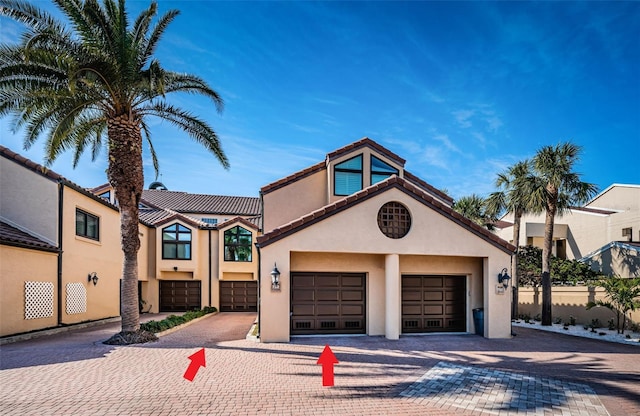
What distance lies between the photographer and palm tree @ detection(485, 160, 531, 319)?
19.5 meters

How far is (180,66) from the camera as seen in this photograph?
1335cm

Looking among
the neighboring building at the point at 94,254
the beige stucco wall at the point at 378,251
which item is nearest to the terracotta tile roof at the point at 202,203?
the neighboring building at the point at 94,254

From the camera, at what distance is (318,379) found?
318 inches

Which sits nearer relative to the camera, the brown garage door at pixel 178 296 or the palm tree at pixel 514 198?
the palm tree at pixel 514 198

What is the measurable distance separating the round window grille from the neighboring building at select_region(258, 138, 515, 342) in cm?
4

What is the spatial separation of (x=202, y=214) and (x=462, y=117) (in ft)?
72.8

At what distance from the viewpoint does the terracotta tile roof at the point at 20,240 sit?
40.8 ft

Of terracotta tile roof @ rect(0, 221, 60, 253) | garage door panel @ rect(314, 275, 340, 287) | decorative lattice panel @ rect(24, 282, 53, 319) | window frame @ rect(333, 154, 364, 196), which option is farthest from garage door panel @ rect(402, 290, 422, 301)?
terracotta tile roof @ rect(0, 221, 60, 253)

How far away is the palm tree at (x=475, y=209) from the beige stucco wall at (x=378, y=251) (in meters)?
13.4

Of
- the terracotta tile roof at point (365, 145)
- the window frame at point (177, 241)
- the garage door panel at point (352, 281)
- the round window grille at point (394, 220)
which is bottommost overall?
the garage door panel at point (352, 281)

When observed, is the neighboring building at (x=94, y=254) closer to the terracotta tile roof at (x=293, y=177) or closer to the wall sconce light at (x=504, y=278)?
the terracotta tile roof at (x=293, y=177)

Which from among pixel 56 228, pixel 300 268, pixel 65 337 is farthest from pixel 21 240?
pixel 300 268

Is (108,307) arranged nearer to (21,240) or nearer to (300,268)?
(21,240)

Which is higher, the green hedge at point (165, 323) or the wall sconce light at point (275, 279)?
the wall sconce light at point (275, 279)
